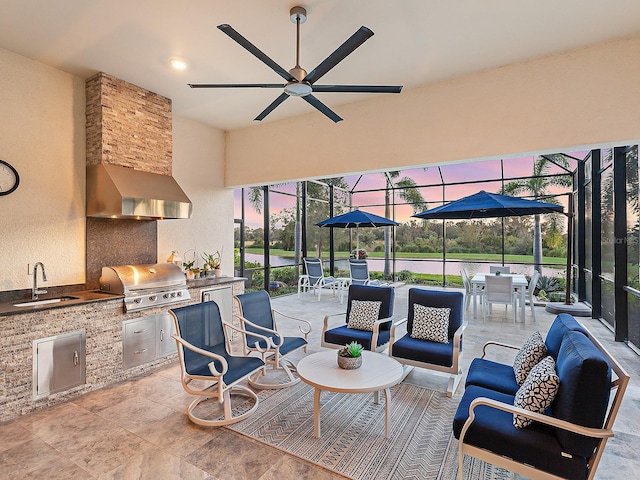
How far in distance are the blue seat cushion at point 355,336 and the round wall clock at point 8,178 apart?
12.9 feet

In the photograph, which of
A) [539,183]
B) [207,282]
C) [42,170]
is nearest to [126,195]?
[42,170]

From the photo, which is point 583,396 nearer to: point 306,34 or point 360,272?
point 306,34

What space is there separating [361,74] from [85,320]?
4.29 m

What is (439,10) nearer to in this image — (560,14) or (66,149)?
(560,14)

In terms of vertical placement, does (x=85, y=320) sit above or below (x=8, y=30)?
below

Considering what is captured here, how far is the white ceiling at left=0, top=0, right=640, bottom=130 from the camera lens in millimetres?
3014

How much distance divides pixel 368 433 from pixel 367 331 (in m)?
1.52

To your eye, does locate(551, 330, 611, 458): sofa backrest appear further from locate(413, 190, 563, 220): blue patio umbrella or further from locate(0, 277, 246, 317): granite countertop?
locate(0, 277, 246, 317): granite countertop

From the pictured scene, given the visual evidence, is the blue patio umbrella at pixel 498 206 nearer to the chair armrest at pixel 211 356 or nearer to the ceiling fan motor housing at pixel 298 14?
the ceiling fan motor housing at pixel 298 14

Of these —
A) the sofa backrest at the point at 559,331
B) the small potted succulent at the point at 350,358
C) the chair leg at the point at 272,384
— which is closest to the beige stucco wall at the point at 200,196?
the chair leg at the point at 272,384

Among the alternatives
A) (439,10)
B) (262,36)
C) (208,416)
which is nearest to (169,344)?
(208,416)

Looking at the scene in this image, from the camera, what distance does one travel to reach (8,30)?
3377 mm

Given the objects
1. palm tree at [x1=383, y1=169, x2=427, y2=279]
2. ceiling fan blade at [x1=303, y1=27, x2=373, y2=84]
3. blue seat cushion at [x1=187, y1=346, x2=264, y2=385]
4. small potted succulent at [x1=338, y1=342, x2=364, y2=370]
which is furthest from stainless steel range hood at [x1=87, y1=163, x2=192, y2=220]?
palm tree at [x1=383, y1=169, x2=427, y2=279]

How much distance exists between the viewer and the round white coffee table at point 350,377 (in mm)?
2695
